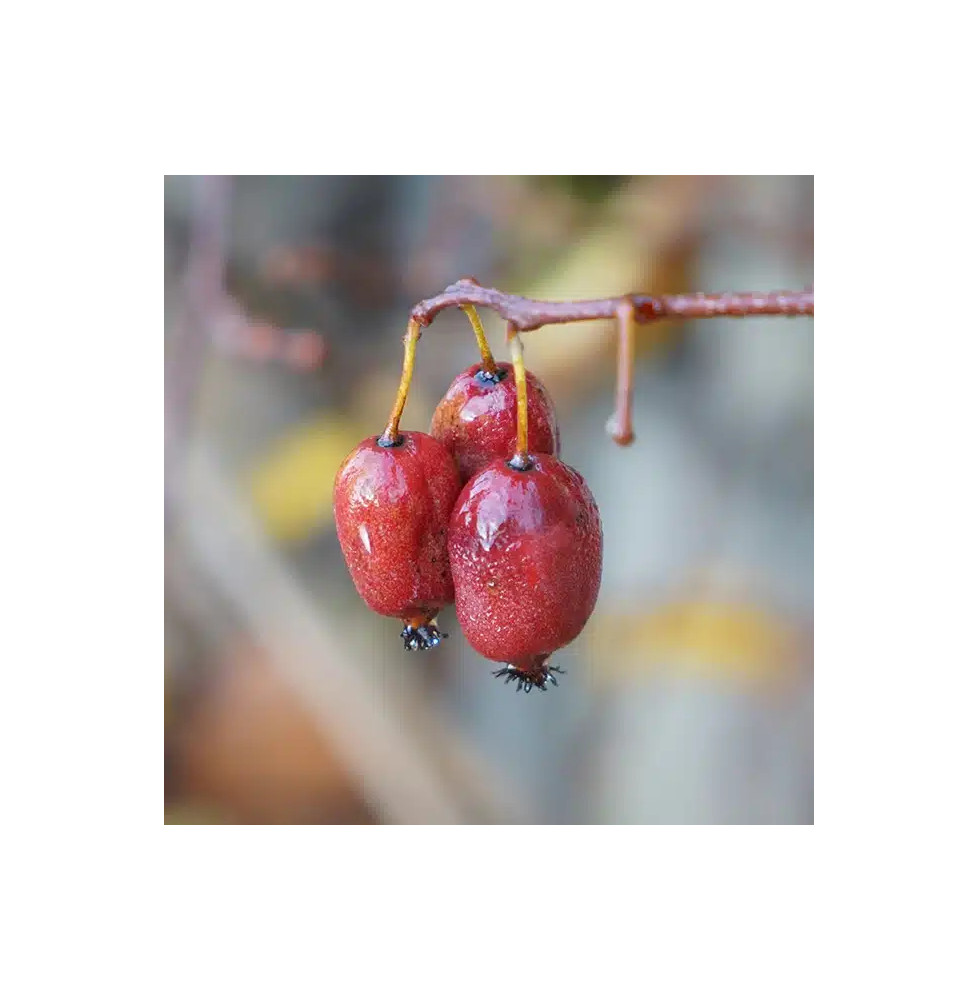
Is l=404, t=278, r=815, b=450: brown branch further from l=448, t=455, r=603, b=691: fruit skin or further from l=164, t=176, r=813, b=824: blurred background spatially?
l=164, t=176, r=813, b=824: blurred background

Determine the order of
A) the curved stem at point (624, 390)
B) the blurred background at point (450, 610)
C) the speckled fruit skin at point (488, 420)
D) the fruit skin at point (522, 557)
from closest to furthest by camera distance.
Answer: the curved stem at point (624, 390), the fruit skin at point (522, 557), the speckled fruit skin at point (488, 420), the blurred background at point (450, 610)

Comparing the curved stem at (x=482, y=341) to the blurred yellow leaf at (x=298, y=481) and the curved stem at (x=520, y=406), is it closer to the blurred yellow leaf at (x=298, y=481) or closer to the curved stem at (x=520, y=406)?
the curved stem at (x=520, y=406)

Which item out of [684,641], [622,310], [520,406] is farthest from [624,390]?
[684,641]

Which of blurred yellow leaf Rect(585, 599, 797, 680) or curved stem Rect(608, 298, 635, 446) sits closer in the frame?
curved stem Rect(608, 298, 635, 446)

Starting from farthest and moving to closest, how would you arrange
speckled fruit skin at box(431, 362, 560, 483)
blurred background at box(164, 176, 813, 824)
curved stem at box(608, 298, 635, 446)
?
blurred background at box(164, 176, 813, 824)
speckled fruit skin at box(431, 362, 560, 483)
curved stem at box(608, 298, 635, 446)

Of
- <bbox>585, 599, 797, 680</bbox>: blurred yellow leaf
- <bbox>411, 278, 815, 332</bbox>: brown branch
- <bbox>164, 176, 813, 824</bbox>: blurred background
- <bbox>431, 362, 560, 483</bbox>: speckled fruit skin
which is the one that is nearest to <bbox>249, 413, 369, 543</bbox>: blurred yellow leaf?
<bbox>164, 176, 813, 824</bbox>: blurred background

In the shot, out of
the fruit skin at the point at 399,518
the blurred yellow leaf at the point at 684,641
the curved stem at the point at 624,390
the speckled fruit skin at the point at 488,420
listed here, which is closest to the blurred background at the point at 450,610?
the blurred yellow leaf at the point at 684,641
